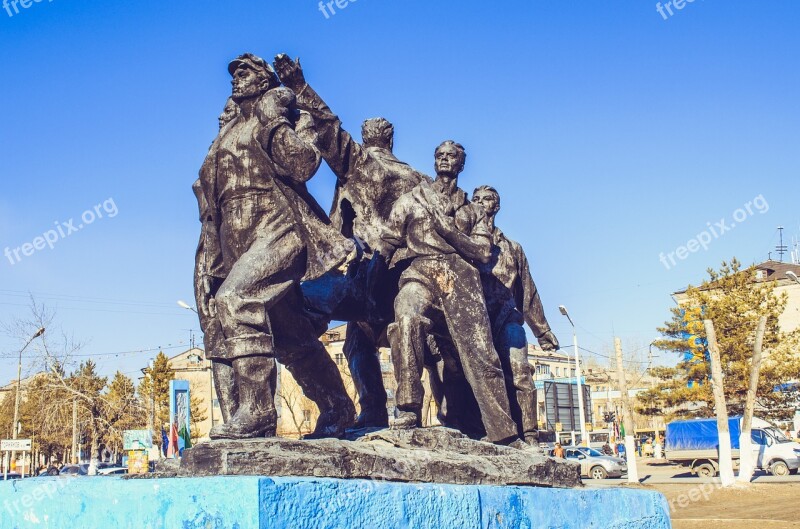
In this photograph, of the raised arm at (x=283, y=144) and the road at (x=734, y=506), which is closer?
the raised arm at (x=283, y=144)

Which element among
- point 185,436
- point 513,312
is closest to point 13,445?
point 185,436

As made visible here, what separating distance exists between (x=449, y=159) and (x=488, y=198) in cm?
69

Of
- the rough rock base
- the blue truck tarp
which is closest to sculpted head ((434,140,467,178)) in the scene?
the rough rock base

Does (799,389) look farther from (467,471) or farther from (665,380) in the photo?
(467,471)

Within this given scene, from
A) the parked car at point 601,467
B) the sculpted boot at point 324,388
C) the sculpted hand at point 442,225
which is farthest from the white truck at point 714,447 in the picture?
the sculpted boot at point 324,388

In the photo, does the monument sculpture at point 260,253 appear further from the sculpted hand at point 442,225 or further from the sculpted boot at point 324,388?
the sculpted hand at point 442,225

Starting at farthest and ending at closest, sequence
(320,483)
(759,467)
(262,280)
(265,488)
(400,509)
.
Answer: (759,467) < (262,280) < (400,509) < (320,483) < (265,488)

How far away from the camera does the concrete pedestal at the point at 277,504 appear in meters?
3.78

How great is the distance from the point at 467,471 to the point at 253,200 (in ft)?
6.63

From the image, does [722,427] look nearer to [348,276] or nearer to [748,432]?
[748,432]

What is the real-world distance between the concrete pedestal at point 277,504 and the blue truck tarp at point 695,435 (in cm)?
2489

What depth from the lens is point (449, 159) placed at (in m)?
6.66

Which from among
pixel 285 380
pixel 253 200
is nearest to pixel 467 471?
pixel 253 200

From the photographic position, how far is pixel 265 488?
3.73 metres
